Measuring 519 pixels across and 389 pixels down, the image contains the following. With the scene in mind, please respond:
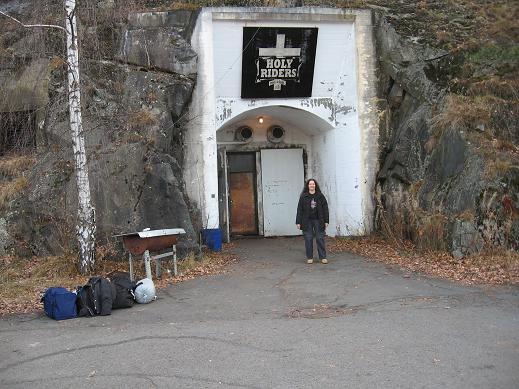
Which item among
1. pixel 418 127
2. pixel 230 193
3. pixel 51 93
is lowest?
pixel 230 193

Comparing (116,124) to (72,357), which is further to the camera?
(116,124)

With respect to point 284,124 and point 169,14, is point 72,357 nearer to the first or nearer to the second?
point 169,14

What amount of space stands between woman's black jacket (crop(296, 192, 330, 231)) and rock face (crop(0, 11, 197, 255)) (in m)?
2.62

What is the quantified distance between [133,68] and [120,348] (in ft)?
30.4

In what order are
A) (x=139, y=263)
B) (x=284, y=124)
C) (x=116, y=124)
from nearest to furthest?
(x=139, y=263) < (x=116, y=124) < (x=284, y=124)

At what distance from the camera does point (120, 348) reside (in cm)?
606

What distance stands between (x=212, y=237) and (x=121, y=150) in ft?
11.4

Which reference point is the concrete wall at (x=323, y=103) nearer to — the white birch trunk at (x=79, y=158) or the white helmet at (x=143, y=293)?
the white birch trunk at (x=79, y=158)

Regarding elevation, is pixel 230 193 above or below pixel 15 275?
above

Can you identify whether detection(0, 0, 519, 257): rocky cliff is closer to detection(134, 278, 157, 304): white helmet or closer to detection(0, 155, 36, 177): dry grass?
detection(0, 155, 36, 177): dry grass

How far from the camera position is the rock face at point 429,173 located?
1088cm

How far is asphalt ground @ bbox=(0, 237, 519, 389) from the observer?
5.04 m

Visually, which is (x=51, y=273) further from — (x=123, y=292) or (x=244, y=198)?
(x=244, y=198)

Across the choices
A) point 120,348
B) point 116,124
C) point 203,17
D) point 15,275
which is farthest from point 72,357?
point 203,17
